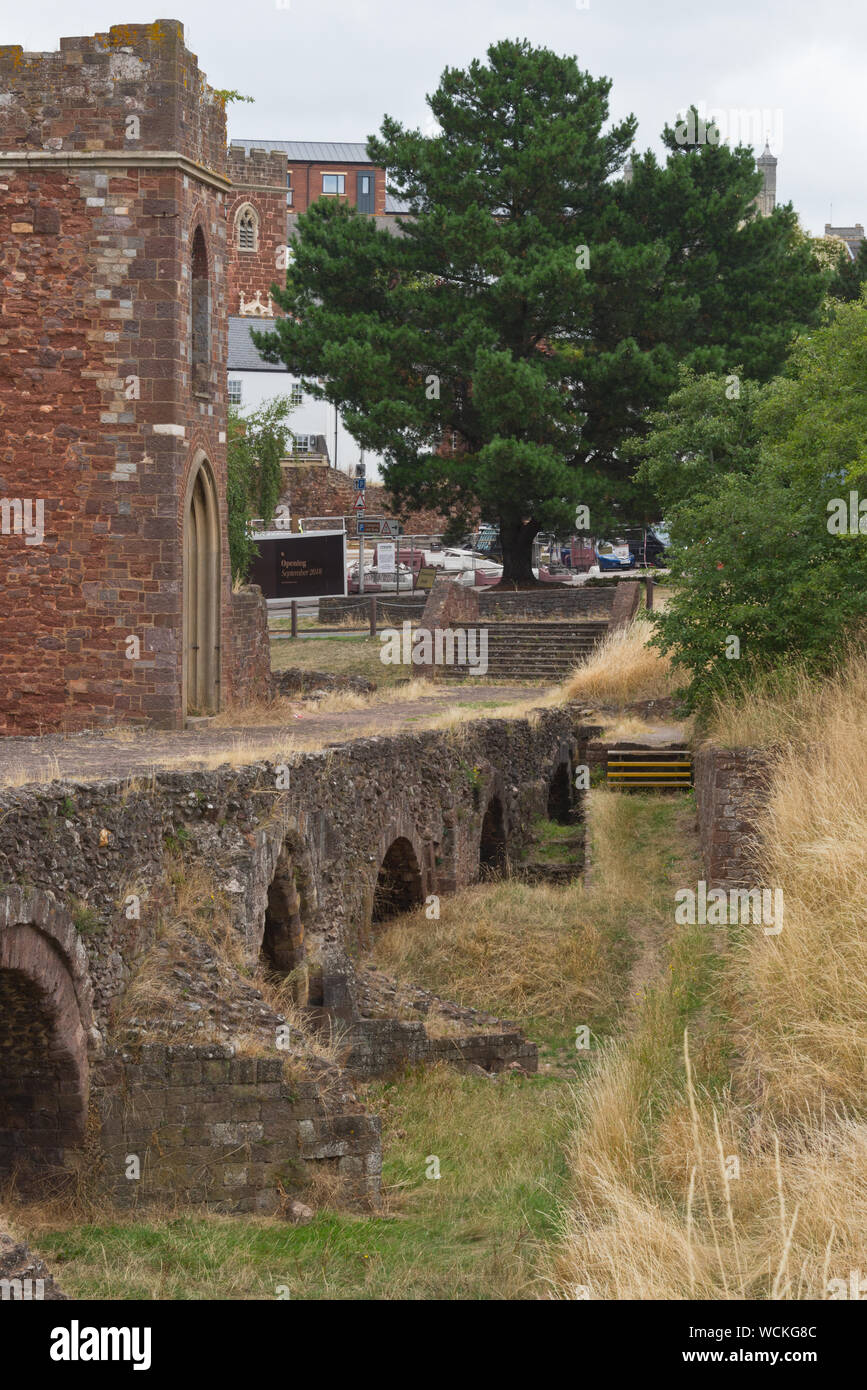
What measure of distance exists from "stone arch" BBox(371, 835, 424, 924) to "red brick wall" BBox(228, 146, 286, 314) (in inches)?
1532

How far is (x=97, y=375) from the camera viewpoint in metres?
19.0

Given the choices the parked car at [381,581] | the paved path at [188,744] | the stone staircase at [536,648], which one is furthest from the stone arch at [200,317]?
the parked car at [381,581]

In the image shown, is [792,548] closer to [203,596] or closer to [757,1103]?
[203,596]

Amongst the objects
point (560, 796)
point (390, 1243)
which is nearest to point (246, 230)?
point (560, 796)

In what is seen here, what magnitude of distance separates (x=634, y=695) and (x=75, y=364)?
1232cm

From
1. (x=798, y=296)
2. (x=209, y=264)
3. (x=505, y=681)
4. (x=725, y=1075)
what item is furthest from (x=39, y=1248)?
(x=798, y=296)

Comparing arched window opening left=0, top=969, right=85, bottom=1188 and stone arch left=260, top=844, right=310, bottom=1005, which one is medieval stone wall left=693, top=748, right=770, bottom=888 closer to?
stone arch left=260, top=844, right=310, bottom=1005

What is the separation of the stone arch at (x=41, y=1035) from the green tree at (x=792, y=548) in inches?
334

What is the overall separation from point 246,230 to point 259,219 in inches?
25.1

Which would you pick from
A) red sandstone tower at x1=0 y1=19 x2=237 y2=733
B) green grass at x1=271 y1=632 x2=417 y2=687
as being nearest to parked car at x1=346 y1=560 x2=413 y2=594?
green grass at x1=271 y1=632 x2=417 y2=687

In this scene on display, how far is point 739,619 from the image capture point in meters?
18.1

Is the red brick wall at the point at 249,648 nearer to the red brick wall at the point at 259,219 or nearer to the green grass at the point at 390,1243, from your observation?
the green grass at the point at 390,1243

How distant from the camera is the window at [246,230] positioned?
56531 millimetres

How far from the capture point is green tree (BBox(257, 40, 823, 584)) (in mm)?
34438
